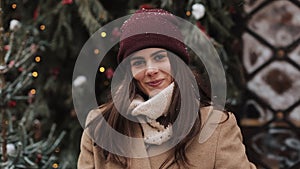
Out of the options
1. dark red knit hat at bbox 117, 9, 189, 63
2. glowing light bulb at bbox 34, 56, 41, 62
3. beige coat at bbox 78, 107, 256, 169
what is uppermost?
dark red knit hat at bbox 117, 9, 189, 63

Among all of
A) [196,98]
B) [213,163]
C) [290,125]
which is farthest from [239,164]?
[290,125]

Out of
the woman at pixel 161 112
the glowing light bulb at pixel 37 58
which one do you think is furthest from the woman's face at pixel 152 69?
the glowing light bulb at pixel 37 58

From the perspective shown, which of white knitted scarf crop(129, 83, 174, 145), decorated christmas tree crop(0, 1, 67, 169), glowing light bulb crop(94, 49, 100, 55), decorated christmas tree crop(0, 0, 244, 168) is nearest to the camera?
white knitted scarf crop(129, 83, 174, 145)

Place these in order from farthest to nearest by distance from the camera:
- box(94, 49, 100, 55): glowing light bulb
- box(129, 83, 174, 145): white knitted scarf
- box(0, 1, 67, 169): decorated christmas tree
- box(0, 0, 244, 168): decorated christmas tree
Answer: box(94, 49, 100, 55): glowing light bulb, box(0, 0, 244, 168): decorated christmas tree, box(0, 1, 67, 169): decorated christmas tree, box(129, 83, 174, 145): white knitted scarf

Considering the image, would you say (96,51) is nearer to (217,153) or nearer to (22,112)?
(22,112)

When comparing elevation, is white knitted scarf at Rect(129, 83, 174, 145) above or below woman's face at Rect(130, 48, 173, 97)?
below

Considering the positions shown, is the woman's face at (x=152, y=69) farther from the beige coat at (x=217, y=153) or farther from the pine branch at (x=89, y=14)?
the pine branch at (x=89, y=14)

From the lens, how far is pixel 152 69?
162cm

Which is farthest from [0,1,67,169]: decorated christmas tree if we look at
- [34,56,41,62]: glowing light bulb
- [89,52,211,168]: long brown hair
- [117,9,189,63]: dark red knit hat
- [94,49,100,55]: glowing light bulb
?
[117,9,189,63]: dark red knit hat

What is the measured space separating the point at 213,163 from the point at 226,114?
0.53ft

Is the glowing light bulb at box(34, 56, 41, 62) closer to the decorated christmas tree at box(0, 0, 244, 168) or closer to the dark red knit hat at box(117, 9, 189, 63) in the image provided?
the decorated christmas tree at box(0, 0, 244, 168)

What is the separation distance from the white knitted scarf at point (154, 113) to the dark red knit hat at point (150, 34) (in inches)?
5.0

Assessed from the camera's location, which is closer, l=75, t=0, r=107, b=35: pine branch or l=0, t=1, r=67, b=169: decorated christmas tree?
l=0, t=1, r=67, b=169: decorated christmas tree

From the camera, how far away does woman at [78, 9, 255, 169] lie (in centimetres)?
164
